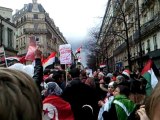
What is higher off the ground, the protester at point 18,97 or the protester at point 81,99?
the protester at point 18,97

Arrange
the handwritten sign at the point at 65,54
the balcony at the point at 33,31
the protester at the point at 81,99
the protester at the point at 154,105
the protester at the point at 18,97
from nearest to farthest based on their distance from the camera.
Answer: the protester at the point at 18,97, the protester at the point at 154,105, the protester at the point at 81,99, the handwritten sign at the point at 65,54, the balcony at the point at 33,31

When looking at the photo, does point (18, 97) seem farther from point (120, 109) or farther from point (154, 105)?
point (120, 109)

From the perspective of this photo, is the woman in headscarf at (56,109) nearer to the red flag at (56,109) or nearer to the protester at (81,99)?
the red flag at (56,109)

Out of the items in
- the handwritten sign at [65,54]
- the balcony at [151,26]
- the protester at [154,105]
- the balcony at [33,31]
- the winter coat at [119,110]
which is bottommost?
the winter coat at [119,110]

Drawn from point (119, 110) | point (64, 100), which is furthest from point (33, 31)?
point (119, 110)

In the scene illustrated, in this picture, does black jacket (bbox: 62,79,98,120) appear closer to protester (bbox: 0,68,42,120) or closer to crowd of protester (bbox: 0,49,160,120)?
crowd of protester (bbox: 0,49,160,120)

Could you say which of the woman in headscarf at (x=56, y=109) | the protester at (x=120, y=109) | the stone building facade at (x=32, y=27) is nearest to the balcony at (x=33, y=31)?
the stone building facade at (x=32, y=27)

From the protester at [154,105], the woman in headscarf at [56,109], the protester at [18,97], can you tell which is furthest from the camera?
the woman in headscarf at [56,109]

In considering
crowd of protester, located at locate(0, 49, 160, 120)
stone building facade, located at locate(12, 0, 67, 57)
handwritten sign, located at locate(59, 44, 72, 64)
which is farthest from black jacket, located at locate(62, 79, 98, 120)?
stone building facade, located at locate(12, 0, 67, 57)

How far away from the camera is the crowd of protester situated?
1336 millimetres

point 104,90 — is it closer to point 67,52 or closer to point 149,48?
point 67,52

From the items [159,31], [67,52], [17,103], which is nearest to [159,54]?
[159,31]

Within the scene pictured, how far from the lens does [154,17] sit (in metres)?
39.4

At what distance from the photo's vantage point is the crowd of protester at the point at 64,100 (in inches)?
52.6
